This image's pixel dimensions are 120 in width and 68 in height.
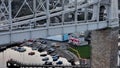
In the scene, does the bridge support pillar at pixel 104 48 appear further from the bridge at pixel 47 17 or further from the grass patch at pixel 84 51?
the grass patch at pixel 84 51

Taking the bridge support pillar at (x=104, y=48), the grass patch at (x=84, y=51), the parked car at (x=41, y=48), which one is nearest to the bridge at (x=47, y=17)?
the bridge support pillar at (x=104, y=48)

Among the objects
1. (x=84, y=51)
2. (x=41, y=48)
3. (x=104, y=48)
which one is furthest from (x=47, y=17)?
(x=41, y=48)

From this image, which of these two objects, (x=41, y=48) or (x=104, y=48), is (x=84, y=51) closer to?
(x=41, y=48)

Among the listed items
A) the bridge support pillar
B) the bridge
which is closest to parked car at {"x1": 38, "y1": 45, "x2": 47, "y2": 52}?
the bridge

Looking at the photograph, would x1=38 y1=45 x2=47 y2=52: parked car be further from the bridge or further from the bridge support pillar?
the bridge support pillar

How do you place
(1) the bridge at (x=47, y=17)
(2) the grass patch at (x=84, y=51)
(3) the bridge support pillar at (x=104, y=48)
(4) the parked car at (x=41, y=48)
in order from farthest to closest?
1. (4) the parked car at (x=41, y=48)
2. (2) the grass patch at (x=84, y=51)
3. (3) the bridge support pillar at (x=104, y=48)
4. (1) the bridge at (x=47, y=17)
